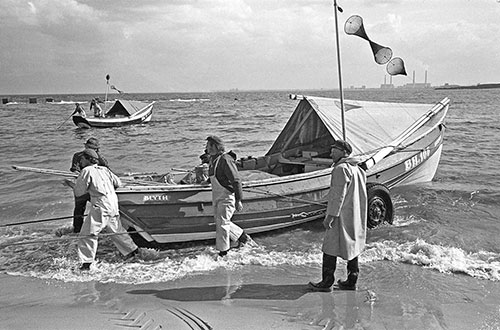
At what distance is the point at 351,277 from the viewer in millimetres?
5977

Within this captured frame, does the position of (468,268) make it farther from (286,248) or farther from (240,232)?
(240,232)

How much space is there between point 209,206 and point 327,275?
2506mm

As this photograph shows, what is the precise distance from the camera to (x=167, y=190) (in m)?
7.50

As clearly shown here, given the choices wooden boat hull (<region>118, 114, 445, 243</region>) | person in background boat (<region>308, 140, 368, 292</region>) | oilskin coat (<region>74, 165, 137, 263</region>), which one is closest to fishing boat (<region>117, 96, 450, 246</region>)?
wooden boat hull (<region>118, 114, 445, 243</region>)

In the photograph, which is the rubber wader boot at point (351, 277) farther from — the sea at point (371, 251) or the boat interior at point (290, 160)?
the boat interior at point (290, 160)

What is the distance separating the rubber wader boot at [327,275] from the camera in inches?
229

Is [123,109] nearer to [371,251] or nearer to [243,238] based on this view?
[243,238]

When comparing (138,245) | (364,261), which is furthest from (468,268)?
(138,245)

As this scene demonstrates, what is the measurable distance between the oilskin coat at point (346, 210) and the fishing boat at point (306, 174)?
135cm

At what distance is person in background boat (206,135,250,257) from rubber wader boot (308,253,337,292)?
65.9 inches

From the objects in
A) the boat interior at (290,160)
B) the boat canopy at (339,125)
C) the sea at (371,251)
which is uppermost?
the boat canopy at (339,125)

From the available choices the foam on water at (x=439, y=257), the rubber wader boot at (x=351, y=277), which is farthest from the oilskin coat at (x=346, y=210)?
the foam on water at (x=439, y=257)

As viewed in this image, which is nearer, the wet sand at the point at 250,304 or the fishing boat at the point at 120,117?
the wet sand at the point at 250,304

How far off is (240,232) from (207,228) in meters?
0.55
